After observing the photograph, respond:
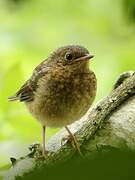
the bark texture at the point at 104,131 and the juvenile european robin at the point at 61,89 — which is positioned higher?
the juvenile european robin at the point at 61,89

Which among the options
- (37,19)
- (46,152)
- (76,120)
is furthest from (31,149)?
(37,19)

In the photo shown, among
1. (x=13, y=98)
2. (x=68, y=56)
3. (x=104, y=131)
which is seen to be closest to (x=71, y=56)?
(x=68, y=56)

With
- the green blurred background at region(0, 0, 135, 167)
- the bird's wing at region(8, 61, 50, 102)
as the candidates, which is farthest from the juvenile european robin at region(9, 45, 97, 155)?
the green blurred background at region(0, 0, 135, 167)

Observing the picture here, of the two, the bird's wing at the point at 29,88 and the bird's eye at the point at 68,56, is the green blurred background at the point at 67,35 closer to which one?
the bird's wing at the point at 29,88

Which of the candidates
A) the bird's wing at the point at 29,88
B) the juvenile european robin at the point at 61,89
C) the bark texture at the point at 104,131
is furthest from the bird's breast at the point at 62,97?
the bark texture at the point at 104,131

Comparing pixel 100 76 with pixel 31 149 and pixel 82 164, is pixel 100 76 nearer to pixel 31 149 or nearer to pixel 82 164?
pixel 31 149

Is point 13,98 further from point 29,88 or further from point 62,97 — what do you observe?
point 62,97

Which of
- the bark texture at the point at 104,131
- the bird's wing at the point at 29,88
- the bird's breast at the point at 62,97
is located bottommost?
the bark texture at the point at 104,131

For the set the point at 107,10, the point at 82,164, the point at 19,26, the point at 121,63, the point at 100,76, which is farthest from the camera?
the point at 19,26
